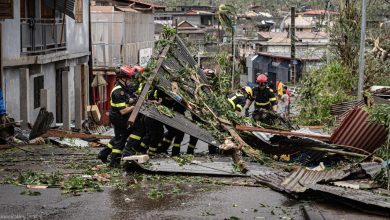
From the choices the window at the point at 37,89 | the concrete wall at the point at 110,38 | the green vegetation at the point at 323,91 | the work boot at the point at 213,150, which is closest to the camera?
the work boot at the point at 213,150

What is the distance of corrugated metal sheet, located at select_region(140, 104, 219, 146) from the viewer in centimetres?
1205

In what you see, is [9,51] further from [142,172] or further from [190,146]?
[142,172]

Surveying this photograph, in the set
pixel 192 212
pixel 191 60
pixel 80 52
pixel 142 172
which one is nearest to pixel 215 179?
pixel 142 172

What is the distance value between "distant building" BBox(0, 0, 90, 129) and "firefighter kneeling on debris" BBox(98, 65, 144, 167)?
7.77 meters

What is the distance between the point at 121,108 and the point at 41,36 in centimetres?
1326

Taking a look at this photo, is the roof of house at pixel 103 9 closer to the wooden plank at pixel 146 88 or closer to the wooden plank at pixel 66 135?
the wooden plank at pixel 66 135

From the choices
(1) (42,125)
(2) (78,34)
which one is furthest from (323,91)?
(2) (78,34)

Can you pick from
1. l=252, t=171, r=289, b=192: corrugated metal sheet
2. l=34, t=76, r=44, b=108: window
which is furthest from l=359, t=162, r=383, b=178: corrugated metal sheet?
l=34, t=76, r=44, b=108: window


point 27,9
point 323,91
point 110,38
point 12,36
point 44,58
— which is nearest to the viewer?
point 323,91

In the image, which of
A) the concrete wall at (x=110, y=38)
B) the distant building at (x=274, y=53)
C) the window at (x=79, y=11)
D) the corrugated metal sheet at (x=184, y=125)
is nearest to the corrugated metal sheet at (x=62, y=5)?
the window at (x=79, y=11)

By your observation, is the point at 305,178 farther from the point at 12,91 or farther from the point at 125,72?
the point at 12,91

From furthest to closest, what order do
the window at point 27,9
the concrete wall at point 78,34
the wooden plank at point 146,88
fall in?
1. the concrete wall at point 78,34
2. the window at point 27,9
3. the wooden plank at point 146,88

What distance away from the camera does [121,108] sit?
11.7 meters

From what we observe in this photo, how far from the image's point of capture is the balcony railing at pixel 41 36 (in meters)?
22.6
